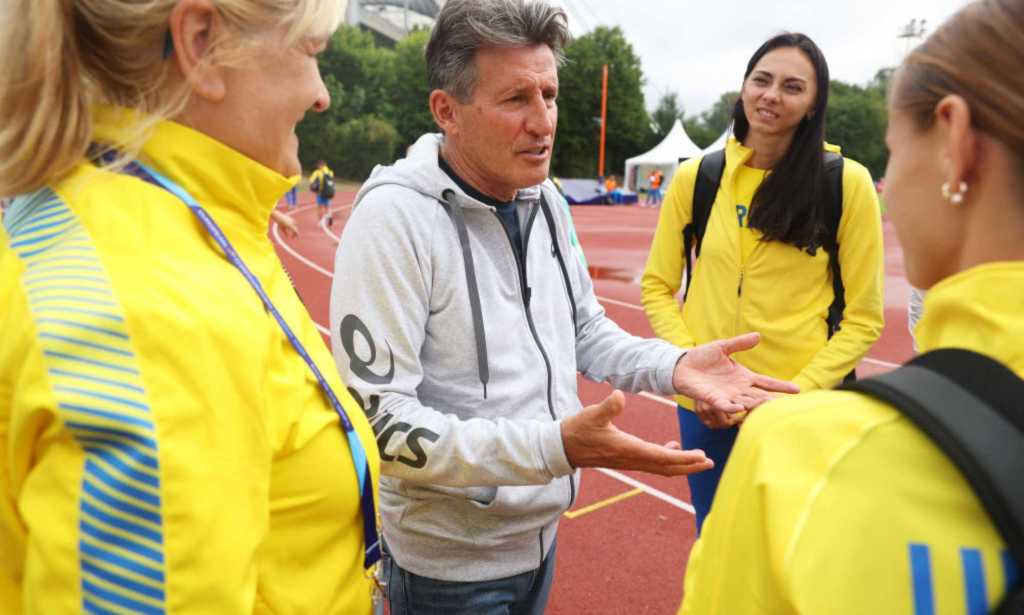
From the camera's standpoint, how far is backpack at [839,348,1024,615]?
2.48 ft

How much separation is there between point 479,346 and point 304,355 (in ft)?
2.23

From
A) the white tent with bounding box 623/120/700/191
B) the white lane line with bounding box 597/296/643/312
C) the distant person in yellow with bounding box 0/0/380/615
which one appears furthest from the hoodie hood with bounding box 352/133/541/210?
the white tent with bounding box 623/120/700/191

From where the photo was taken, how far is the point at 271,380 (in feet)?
3.72

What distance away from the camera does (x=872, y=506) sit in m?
0.83

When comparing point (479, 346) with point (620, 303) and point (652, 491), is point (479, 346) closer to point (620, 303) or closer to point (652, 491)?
point (652, 491)

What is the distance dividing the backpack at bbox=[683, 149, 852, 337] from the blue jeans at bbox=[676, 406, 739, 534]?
57cm

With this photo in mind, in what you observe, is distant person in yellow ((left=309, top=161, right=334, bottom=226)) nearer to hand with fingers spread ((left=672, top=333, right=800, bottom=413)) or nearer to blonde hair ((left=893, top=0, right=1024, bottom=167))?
hand with fingers spread ((left=672, top=333, right=800, bottom=413))

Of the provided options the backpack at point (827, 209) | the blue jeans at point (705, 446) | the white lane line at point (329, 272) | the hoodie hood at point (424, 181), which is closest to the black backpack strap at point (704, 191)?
the backpack at point (827, 209)

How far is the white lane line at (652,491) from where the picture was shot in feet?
15.4

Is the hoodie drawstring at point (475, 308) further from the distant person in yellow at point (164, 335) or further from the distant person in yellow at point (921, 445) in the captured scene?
the distant person in yellow at point (921, 445)

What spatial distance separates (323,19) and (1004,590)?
128 centimetres

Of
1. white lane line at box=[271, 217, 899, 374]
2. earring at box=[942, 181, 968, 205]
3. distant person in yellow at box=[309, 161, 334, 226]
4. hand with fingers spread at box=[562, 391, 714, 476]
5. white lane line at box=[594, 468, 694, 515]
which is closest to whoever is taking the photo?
earring at box=[942, 181, 968, 205]

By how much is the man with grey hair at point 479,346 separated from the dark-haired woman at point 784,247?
0.74 metres

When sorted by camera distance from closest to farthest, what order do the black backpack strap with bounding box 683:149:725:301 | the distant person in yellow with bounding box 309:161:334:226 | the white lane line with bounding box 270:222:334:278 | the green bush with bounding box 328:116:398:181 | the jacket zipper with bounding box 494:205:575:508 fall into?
the jacket zipper with bounding box 494:205:575:508
the black backpack strap with bounding box 683:149:725:301
the white lane line with bounding box 270:222:334:278
the distant person in yellow with bounding box 309:161:334:226
the green bush with bounding box 328:116:398:181
